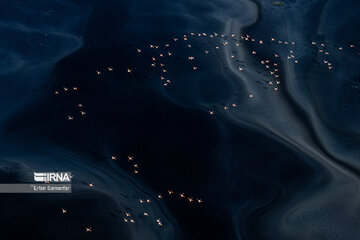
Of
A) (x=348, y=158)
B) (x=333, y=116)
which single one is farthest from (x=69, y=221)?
(x=333, y=116)

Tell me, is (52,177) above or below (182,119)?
below

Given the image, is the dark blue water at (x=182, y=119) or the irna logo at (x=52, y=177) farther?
the irna logo at (x=52, y=177)

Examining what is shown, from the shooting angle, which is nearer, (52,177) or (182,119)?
(52,177)

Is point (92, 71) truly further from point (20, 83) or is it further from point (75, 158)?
point (75, 158)
